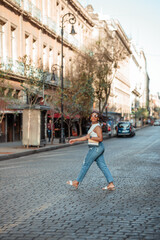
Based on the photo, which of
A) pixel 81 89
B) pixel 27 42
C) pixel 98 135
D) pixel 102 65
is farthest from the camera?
pixel 102 65

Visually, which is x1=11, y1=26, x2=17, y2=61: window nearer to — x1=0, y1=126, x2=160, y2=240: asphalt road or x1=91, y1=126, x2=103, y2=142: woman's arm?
x1=0, y1=126, x2=160, y2=240: asphalt road

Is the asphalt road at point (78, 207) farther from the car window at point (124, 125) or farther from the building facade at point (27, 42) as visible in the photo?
the car window at point (124, 125)

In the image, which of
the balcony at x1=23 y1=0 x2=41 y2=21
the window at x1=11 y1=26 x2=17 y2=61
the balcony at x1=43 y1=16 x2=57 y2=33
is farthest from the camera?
the balcony at x1=43 y1=16 x2=57 y2=33

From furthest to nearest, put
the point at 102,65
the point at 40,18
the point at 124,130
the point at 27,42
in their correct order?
the point at 124,130 → the point at 102,65 → the point at 40,18 → the point at 27,42

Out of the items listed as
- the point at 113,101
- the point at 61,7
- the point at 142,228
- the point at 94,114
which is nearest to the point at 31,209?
the point at 142,228

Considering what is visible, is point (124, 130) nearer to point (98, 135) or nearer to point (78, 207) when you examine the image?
point (98, 135)

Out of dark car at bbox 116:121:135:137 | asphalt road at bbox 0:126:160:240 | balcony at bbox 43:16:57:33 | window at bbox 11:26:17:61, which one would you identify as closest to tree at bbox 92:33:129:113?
dark car at bbox 116:121:135:137

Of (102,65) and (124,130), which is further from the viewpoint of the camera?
(124,130)

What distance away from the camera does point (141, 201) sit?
7.36 metres

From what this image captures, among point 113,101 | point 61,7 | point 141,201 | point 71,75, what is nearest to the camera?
point 141,201

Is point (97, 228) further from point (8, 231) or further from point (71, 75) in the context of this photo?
point (71, 75)

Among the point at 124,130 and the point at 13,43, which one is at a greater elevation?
the point at 13,43

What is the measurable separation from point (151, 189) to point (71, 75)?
30.3m

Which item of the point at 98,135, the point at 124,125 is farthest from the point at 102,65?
the point at 98,135
